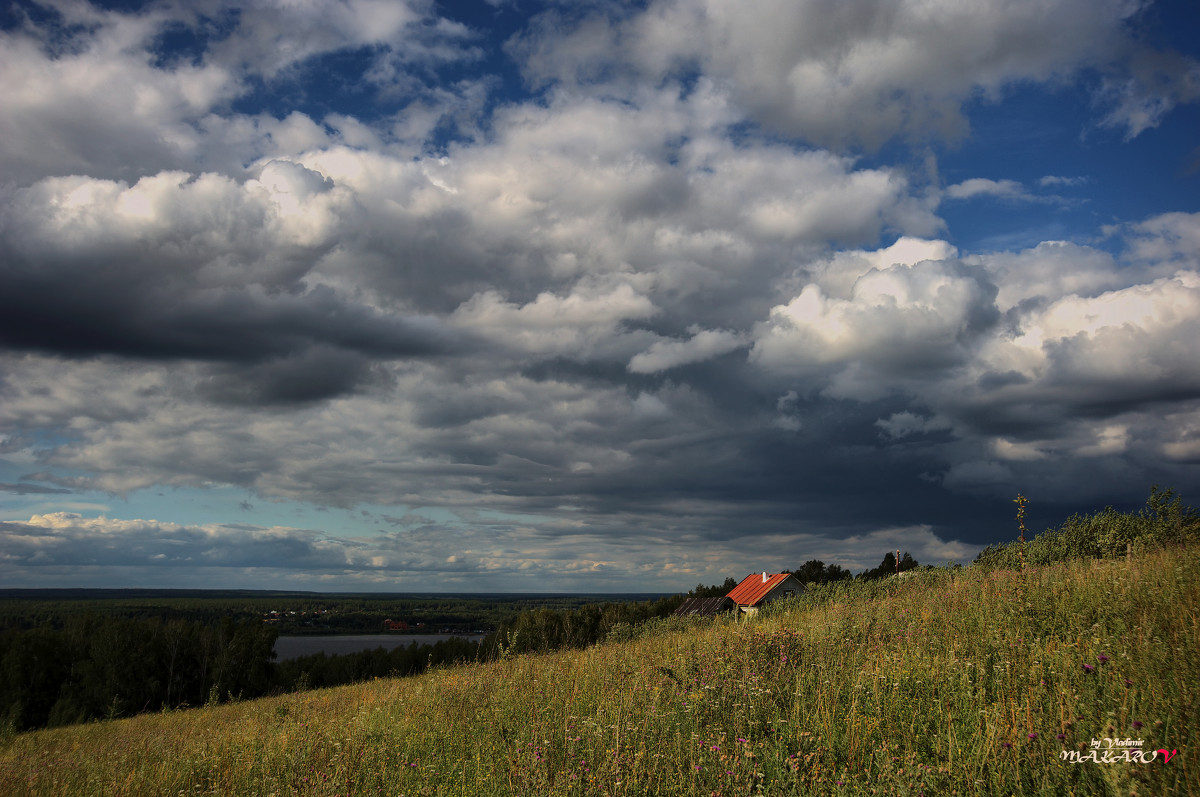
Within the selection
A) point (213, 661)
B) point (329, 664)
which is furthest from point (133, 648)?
point (329, 664)

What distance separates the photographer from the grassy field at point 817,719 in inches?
174

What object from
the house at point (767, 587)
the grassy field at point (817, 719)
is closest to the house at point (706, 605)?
the house at point (767, 587)

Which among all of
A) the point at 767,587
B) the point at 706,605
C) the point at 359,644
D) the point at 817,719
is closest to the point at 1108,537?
the point at 817,719

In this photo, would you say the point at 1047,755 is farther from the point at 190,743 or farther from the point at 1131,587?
the point at 190,743

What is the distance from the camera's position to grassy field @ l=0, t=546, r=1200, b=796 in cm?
442

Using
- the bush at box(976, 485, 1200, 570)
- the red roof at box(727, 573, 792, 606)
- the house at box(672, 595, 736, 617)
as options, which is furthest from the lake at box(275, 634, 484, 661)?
the bush at box(976, 485, 1200, 570)

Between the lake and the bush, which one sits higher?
the bush

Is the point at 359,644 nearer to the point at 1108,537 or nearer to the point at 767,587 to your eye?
the point at 767,587

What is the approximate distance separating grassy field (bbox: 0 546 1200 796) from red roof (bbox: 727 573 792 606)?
40879mm

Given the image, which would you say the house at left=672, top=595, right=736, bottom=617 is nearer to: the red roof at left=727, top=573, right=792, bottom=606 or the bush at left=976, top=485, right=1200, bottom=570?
the red roof at left=727, top=573, right=792, bottom=606

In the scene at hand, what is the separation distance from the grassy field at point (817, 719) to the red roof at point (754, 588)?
4088 cm

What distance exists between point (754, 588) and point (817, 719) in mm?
51960

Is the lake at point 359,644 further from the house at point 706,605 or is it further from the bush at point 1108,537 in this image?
the bush at point 1108,537

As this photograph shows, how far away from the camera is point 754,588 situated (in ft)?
178
